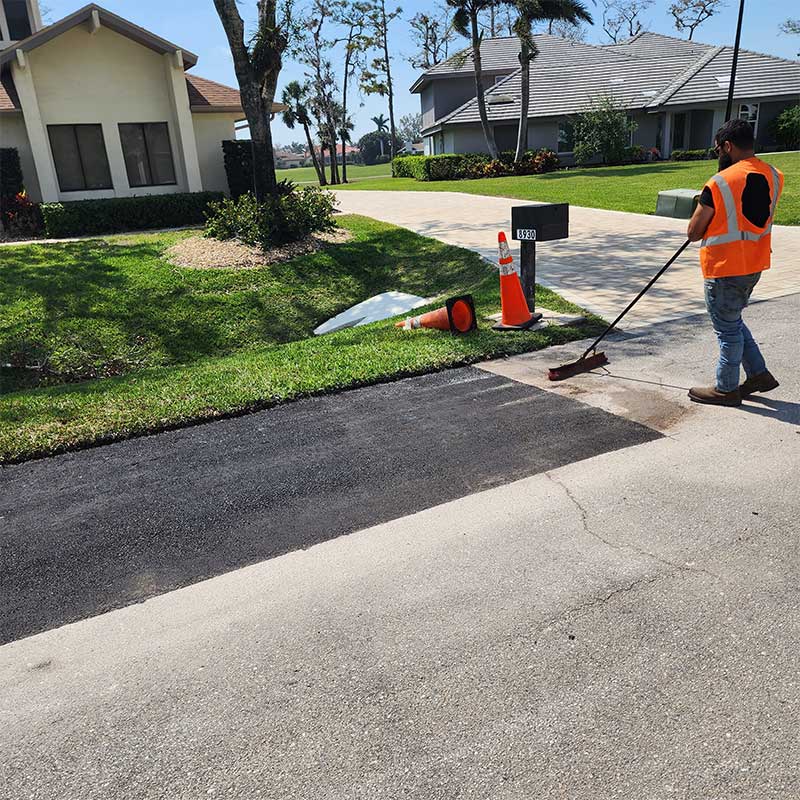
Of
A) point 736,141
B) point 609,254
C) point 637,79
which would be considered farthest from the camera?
point 637,79

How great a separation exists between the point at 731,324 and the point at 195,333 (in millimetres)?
7378

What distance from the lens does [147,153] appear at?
2002 centimetres

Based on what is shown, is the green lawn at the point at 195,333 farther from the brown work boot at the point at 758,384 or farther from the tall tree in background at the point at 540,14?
the tall tree in background at the point at 540,14

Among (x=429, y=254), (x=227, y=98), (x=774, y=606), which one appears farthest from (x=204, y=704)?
(x=227, y=98)

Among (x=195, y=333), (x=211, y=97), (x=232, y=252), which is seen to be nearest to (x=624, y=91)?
(x=211, y=97)

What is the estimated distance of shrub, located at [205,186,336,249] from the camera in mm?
13336

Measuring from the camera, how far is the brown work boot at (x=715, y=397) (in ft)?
16.1

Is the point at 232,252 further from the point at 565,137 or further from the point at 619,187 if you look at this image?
the point at 565,137

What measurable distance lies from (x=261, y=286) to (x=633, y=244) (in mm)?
6444

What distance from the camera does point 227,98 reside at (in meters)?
20.8

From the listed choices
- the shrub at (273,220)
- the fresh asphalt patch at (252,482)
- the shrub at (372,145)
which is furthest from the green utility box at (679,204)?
the shrub at (372,145)

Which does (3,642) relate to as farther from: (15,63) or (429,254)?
(15,63)

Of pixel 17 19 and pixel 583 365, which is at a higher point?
pixel 17 19

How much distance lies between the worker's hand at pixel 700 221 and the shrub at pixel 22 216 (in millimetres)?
16801
